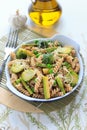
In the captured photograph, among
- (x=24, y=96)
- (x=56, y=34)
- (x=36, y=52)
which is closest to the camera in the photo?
(x=24, y=96)

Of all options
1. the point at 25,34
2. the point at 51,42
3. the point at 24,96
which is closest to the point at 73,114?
the point at 24,96

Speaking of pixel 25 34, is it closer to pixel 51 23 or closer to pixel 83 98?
pixel 51 23

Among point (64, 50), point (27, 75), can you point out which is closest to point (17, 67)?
point (27, 75)

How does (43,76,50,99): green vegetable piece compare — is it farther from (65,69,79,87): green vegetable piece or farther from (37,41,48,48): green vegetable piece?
(37,41,48,48): green vegetable piece

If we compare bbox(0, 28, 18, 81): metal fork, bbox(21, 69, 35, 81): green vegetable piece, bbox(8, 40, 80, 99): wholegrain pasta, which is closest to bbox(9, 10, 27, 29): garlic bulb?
bbox(0, 28, 18, 81): metal fork

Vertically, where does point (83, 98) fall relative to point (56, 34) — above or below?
below

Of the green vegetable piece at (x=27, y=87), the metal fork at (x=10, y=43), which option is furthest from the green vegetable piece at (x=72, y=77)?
the metal fork at (x=10, y=43)

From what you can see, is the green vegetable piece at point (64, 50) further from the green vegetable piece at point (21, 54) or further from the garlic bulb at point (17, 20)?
the garlic bulb at point (17, 20)
